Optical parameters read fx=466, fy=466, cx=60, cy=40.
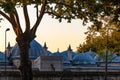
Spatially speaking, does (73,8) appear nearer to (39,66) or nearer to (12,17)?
(12,17)

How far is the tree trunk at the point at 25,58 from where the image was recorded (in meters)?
26.9

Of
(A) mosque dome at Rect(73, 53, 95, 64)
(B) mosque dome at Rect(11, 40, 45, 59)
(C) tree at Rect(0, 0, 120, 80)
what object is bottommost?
(A) mosque dome at Rect(73, 53, 95, 64)

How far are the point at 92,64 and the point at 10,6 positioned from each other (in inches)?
2210

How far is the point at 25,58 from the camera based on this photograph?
88.8 ft

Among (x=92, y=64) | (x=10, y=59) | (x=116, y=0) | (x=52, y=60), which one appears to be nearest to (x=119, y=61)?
(x=92, y=64)

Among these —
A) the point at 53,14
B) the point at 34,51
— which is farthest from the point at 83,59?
the point at 53,14

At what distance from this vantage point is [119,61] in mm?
83312

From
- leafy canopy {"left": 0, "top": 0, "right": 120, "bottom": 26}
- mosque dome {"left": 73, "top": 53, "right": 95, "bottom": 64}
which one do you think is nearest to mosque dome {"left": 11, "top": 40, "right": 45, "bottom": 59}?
mosque dome {"left": 73, "top": 53, "right": 95, "bottom": 64}

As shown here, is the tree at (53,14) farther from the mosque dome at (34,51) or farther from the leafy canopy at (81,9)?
the mosque dome at (34,51)

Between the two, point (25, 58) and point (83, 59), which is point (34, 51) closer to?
point (83, 59)

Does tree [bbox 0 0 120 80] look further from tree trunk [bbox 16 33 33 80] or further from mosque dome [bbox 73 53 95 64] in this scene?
mosque dome [bbox 73 53 95 64]

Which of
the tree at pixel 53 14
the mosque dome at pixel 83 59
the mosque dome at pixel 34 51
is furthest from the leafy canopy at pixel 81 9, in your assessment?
the mosque dome at pixel 83 59

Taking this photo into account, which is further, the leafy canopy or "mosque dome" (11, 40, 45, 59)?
"mosque dome" (11, 40, 45, 59)

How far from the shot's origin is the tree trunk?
88.1 ft
